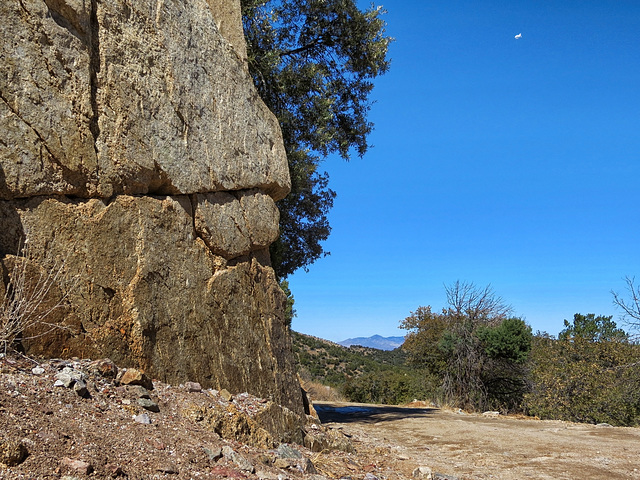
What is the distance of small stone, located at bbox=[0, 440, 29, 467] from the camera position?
3.34 metres

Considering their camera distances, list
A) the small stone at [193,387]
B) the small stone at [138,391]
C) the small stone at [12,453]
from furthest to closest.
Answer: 1. the small stone at [193,387]
2. the small stone at [138,391]
3. the small stone at [12,453]

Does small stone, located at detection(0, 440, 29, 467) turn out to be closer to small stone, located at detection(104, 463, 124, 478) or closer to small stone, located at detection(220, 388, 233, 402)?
small stone, located at detection(104, 463, 124, 478)

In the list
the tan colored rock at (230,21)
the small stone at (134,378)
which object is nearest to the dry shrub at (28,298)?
the small stone at (134,378)

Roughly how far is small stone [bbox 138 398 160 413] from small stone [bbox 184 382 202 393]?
0.86m

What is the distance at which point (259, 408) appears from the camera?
20.9 feet

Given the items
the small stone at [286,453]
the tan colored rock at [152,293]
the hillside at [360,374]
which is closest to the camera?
the tan colored rock at [152,293]

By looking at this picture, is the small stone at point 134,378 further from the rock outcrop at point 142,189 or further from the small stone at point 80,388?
the small stone at point 80,388

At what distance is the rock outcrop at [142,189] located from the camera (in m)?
5.30

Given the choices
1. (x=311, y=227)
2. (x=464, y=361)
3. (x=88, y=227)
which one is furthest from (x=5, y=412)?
(x=464, y=361)

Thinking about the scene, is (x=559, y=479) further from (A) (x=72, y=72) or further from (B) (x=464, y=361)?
(B) (x=464, y=361)

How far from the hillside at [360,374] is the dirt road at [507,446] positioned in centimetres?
1086

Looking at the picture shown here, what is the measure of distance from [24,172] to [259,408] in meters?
3.69

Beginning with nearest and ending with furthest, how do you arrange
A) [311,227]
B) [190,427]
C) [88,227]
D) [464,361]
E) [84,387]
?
[84,387] → [190,427] → [88,227] → [311,227] → [464,361]

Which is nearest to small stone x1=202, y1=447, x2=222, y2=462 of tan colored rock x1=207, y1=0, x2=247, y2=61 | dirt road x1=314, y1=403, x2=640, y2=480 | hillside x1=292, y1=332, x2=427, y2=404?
dirt road x1=314, y1=403, x2=640, y2=480
